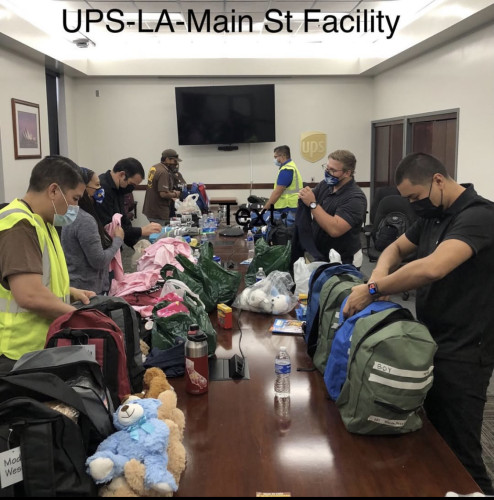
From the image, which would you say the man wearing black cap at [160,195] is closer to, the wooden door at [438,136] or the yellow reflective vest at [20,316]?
the wooden door at [438,136]

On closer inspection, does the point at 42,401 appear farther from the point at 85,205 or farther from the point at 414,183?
the point at 85,205

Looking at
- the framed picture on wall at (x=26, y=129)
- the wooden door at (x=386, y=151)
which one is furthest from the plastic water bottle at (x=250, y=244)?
the wooden door at (x=386, y=151)

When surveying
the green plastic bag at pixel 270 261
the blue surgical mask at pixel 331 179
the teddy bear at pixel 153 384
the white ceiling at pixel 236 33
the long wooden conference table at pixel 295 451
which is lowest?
the long wooden conference table at pixel 295 451

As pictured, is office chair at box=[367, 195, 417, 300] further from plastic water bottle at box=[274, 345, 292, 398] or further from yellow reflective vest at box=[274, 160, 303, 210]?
plastic water bottle at box=[274, 345, 292, 398]

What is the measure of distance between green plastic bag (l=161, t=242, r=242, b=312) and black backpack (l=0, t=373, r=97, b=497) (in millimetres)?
1363

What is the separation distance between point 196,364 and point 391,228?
4218 mm

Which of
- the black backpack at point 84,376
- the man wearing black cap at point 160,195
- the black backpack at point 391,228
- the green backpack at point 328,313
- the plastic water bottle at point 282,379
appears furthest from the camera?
the man wearing black cap at point 160,195

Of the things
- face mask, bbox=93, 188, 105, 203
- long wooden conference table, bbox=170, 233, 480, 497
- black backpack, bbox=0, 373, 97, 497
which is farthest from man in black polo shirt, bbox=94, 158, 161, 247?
black backpack, bbox=0, 373, 97, 497

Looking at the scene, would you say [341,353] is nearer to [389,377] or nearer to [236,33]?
[389,377]

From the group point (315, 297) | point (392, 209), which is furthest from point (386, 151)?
point (315, 297)

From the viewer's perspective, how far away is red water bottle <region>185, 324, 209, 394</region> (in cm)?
172

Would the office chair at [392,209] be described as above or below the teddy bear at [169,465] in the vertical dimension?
above

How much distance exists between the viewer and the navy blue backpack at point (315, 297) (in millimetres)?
2028

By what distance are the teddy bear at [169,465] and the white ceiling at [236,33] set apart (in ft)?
14.4
